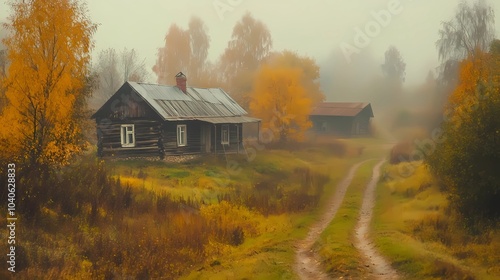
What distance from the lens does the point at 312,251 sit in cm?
1435

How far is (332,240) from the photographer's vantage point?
15.0 meters

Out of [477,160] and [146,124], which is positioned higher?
[146,124]

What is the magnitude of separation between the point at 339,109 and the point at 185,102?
116 ft

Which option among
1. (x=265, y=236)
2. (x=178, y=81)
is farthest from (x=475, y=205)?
(x=178, y=81)

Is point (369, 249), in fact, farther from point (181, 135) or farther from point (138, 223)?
point (181, 135)

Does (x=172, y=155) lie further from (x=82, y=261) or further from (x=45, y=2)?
(x=82, y=261)

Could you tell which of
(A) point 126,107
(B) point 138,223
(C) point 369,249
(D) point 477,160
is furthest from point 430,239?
(A) point 126,107

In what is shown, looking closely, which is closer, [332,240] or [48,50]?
[332,240]

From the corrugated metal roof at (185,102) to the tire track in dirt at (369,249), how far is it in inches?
648

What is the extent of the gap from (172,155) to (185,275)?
72.1 ft

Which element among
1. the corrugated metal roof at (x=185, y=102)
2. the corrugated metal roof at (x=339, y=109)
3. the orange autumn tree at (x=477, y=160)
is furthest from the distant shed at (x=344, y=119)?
the orange autumn tree at (x=477, y=160)

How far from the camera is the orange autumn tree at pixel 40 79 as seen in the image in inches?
698

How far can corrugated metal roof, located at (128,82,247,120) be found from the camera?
33.3 meters

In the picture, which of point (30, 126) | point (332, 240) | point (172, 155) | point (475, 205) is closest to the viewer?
point (332, 240)
